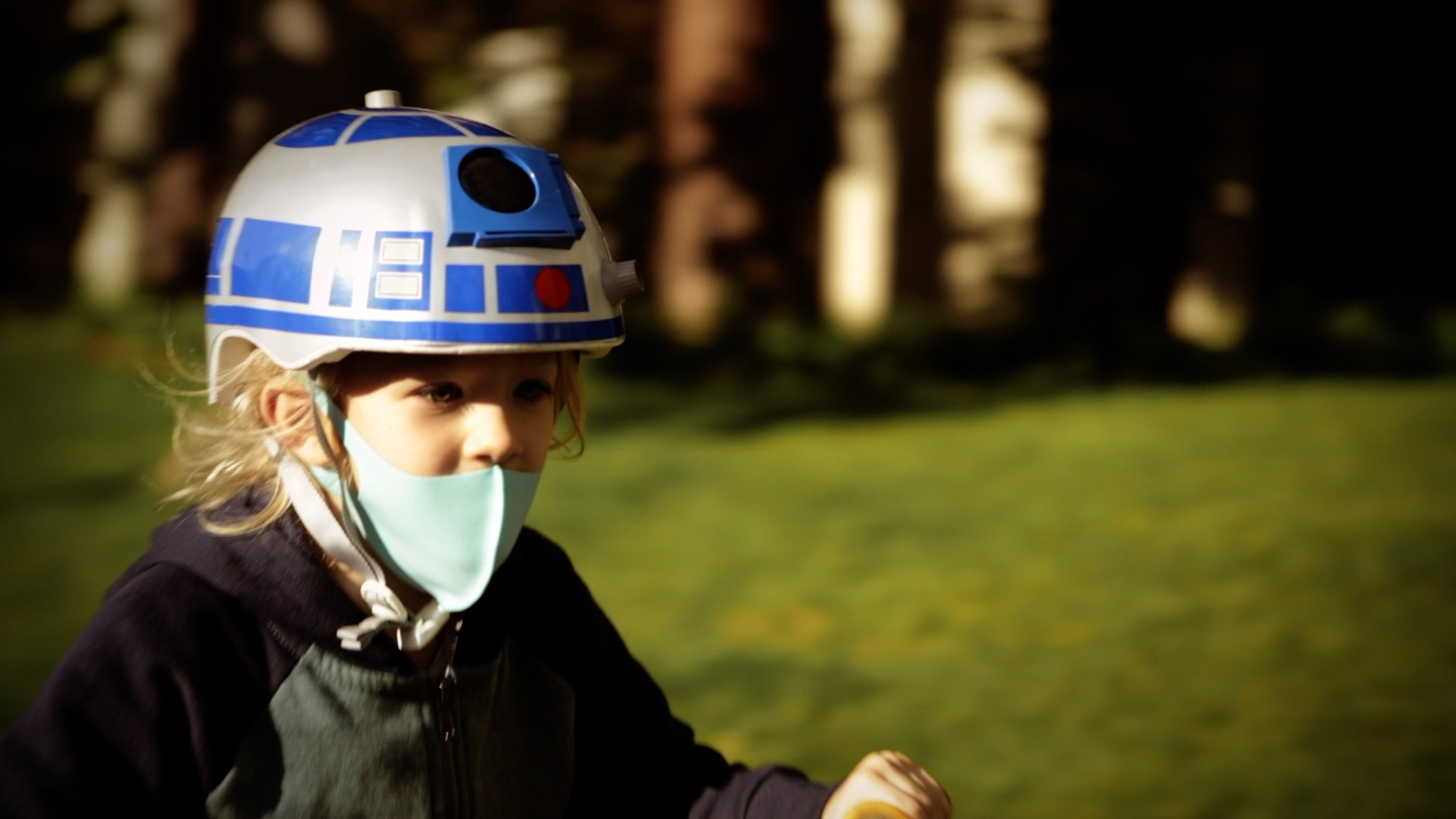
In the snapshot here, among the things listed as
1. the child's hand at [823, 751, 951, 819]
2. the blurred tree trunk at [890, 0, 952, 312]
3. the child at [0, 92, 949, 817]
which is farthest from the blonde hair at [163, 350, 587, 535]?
the blurred tree trunk at [890, 0, 952, 312]

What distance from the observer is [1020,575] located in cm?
694

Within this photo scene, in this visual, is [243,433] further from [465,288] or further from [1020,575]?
[1020,575]

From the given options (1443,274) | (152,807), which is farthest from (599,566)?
(1443,274)

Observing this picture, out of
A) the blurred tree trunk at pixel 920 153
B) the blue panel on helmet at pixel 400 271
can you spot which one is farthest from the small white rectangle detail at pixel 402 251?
the blurred tree trunk at pixel 920 153

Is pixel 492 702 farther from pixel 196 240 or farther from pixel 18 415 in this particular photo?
pixel 196 240

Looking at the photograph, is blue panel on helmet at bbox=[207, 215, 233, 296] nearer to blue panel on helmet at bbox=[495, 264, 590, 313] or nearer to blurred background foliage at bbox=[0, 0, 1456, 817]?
blue panel on helmet at bbox=[495, 264, 590, 313]

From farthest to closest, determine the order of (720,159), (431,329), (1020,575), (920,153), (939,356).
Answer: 1. (920,153)
2. (720,159)
3. (939,356)
4. (1020,575)
5. (431,329)

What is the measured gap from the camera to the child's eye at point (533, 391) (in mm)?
2381

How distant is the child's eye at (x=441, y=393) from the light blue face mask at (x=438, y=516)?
11 cm

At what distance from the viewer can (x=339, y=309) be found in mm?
2268

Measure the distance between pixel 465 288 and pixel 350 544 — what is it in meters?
0.42

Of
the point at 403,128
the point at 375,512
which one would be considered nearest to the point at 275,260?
the point at 403,128

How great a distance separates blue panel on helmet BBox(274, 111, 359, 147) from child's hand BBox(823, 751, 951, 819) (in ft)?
3.96

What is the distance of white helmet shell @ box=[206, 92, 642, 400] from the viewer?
2250mm
